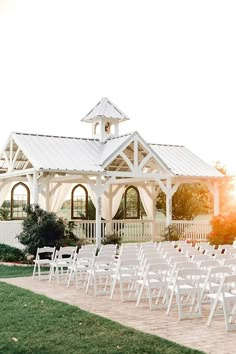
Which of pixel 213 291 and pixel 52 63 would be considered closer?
pixel 213 291

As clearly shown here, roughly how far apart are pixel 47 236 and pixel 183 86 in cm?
812

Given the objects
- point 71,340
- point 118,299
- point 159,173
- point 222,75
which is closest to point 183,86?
point 222,75

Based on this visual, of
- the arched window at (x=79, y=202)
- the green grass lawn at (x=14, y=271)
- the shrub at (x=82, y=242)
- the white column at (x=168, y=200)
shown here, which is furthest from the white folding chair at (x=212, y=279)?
the arched window at (x=79, y=202)

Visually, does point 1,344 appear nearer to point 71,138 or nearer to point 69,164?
point 69,164

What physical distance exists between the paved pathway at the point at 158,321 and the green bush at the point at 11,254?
6740 millimetres

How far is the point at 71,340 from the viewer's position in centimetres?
734

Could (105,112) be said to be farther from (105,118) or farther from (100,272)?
(100,272)

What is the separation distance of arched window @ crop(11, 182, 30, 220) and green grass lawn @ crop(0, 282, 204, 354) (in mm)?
15390

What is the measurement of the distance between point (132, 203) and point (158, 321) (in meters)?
19.2

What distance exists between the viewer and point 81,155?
21.6m

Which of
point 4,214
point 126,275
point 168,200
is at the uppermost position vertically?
point 168,200

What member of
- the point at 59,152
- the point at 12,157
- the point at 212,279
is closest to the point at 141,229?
the point at 59,152

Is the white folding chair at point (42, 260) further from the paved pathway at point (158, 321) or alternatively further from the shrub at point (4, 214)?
the shrub at point (4, 214)

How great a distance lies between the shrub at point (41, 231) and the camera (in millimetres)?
17625
